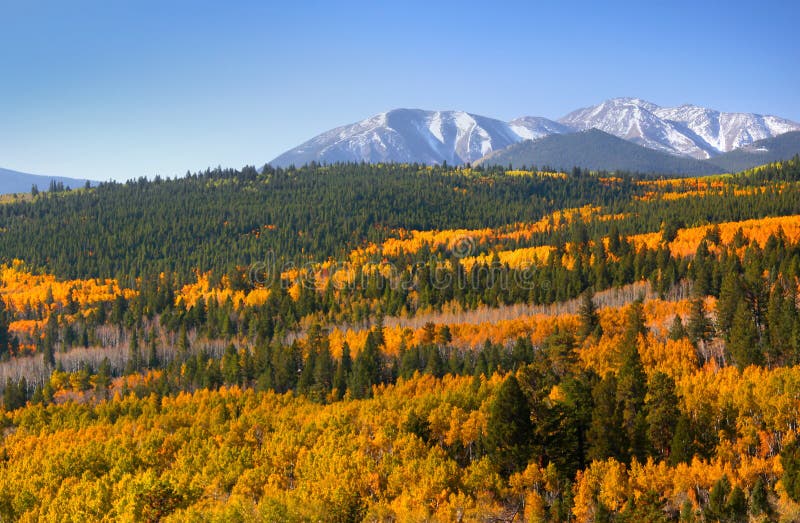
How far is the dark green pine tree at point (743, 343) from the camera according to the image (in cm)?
11606

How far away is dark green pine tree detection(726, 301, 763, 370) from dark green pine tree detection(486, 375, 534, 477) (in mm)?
56831

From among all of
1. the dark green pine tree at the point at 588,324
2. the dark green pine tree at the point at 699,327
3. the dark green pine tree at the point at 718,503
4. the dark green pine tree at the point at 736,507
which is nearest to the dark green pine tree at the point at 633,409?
the dark green pine tree at the point at 718,503

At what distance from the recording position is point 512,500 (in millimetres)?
74688

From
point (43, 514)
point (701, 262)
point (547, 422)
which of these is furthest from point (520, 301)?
point (43, 514)

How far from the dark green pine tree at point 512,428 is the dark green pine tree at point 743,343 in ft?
186

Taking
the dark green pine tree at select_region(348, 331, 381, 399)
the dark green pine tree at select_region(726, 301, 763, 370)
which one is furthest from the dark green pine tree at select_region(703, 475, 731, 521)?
the dark green pine tree at select_region(348, 331, 381, 399)

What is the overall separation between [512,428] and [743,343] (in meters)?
60.2

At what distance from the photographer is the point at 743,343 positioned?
117m

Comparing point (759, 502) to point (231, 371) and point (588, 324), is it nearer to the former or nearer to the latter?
point (588, 324)

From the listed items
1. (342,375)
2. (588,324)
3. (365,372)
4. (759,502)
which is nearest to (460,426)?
(759,502)

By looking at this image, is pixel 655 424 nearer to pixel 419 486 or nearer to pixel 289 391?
pixel 419 486

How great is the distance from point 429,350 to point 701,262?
79.8 metres

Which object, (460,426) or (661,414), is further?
(460,426)

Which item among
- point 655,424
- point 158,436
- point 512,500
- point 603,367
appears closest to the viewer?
point 512,500
